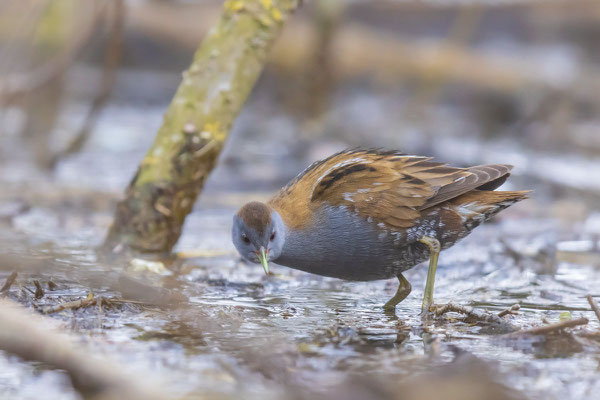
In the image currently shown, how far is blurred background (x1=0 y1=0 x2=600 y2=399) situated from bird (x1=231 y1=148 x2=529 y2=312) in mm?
252

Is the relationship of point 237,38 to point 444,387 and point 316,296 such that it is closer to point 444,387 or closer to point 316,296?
point 316,296

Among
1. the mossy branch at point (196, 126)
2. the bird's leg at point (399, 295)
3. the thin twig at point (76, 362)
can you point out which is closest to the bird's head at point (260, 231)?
the bird's leg at point (399, 295)

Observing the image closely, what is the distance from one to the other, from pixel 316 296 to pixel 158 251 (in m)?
1.18

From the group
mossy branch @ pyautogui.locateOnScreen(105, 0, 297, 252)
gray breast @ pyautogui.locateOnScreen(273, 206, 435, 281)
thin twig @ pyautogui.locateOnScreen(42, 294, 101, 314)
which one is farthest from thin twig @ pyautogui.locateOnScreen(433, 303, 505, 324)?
mossy branch @ pyautogui.locateOnScreen(105, 0, 297, 252)

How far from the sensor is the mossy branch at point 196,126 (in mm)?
5125

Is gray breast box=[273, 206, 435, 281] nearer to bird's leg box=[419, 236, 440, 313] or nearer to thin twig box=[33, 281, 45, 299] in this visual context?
bird's leg box=[419, 236, 440, 313]

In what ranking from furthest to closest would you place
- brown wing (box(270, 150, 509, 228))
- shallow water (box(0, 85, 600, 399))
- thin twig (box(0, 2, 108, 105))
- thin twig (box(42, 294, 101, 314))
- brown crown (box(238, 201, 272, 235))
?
thin twig (box(0, 2, 108, 105))
brown wing (box(270, 150, 509, 228))
brown crown (box(238, 201, 272, 235))
thin twig (box(42, 294, 101, 314))
shallow water (box(0, 85, 600, 399))

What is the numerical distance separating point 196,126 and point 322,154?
4.86m

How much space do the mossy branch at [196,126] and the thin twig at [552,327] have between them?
2.37m

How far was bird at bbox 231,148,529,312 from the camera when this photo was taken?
14.6ft

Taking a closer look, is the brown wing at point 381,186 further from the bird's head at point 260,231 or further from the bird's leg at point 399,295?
the bird's leg at point 399,295

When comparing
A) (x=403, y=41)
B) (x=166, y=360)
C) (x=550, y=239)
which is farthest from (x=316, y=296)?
(x=403, y=41)

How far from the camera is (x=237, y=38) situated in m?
5.25

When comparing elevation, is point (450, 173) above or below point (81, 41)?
below
